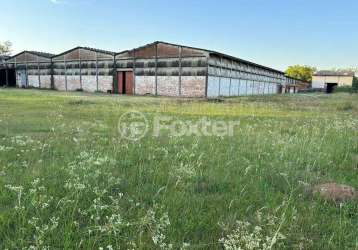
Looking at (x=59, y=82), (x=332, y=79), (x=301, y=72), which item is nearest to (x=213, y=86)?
(x=59, y=82)

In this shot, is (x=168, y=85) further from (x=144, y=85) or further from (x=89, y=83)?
(x=89, y=83)

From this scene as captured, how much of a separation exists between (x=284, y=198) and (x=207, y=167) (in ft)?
5.31

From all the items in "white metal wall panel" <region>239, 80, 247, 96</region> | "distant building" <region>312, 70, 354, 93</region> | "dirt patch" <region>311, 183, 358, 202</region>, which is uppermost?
"distant building" <region>312, 70, 354, 93</region>

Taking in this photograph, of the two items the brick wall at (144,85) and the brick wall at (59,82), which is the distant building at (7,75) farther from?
the brick wall at (144,85)

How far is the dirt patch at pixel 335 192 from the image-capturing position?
405cm

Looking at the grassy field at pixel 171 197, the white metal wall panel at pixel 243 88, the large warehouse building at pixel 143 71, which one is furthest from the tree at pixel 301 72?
the grassy field at pixel 171 197

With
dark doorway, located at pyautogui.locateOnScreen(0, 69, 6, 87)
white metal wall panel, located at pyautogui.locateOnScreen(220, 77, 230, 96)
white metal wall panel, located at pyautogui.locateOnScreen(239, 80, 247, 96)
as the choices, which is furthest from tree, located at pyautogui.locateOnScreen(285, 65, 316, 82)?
dark doorway, located at pyautogui.locateOnScreen(0, 69, 6, 87)

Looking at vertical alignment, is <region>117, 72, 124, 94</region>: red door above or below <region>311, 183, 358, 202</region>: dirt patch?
above

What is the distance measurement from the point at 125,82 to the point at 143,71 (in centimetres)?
339

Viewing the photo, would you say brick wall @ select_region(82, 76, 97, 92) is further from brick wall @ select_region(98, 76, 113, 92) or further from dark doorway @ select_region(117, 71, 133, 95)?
dark doorway @ select_region(117, 71, 133, 95)

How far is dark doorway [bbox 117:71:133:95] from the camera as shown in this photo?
132 feet

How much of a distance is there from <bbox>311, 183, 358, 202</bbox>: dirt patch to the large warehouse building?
100 ft

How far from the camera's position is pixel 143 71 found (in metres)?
38.7

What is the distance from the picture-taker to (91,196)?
3662mm
